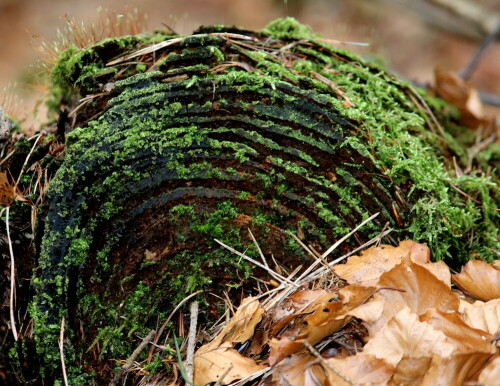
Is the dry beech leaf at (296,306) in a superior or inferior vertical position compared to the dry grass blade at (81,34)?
inferior

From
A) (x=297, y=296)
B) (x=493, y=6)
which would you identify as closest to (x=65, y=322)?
(x=297, y=296)

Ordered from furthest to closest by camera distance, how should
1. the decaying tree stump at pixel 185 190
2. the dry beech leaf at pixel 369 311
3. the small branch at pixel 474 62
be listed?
1. the small branch at pixel 474 62
2. the decaying tree stump at pixel 185 190
3. the dry beech leaf at pixel 369 311

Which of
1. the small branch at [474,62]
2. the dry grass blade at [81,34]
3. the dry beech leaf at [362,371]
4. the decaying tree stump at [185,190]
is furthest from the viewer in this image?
the small branch at [474,62]

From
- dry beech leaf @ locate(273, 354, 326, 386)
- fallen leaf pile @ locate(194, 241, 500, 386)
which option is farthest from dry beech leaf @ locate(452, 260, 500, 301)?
dry beech leaf @ locate(273, 354, 326, 386)

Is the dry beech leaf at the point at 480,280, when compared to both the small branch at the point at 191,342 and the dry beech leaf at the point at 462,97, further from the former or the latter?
the dry beech leaf at the point at 462,97

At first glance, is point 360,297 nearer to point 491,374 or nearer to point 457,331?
point 457,331

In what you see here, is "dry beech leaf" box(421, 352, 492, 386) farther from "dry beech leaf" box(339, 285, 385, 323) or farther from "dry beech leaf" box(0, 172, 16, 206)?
"dry beech leaf" box(0, 172, 16, 206)

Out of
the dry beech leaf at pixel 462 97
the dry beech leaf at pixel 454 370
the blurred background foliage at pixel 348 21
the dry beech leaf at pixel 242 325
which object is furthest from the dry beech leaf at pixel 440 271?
the blurred background foliage at pixel 348 21
